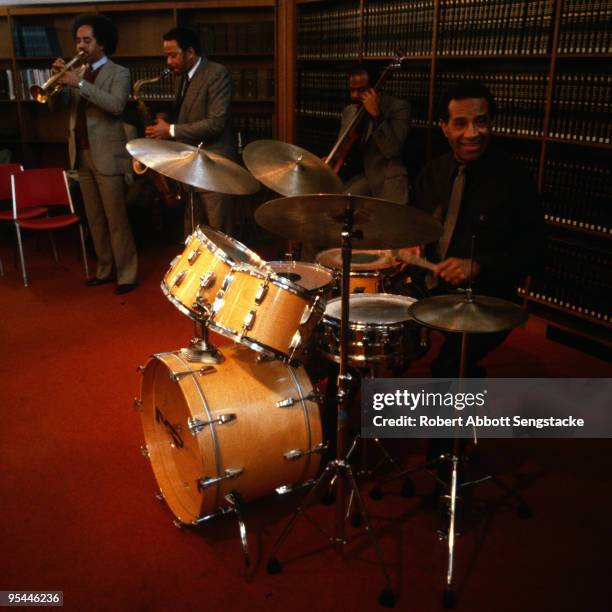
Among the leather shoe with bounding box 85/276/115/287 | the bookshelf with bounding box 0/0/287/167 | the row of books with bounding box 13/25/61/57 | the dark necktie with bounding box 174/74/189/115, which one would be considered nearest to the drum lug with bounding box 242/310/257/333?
the dark necktie with bounding box 174/74/189/115

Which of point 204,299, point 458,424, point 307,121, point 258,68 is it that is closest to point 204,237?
point 204,299

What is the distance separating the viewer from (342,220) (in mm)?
1857

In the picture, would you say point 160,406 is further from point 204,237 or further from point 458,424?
point 458,424

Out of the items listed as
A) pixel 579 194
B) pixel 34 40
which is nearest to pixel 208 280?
pixel 579 194

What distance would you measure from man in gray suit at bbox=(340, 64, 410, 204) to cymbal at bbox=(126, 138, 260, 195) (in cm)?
140

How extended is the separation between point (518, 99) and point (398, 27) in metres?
1.01

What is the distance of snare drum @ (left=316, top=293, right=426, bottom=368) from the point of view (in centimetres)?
206

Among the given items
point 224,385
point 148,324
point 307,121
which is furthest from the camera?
point 307,121

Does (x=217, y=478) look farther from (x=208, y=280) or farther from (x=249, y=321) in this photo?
(x=208, y=280)

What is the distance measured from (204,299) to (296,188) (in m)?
0.69

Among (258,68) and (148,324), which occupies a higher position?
(258,68)

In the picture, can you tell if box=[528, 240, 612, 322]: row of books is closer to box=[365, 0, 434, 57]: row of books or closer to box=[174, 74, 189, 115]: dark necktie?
box=[365, 0, 434, 57]: row of books

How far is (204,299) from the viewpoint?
2.09 metres

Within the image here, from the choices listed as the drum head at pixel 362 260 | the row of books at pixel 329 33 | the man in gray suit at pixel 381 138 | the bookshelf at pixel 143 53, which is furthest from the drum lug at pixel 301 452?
the bookshelf at pixel 143 53
